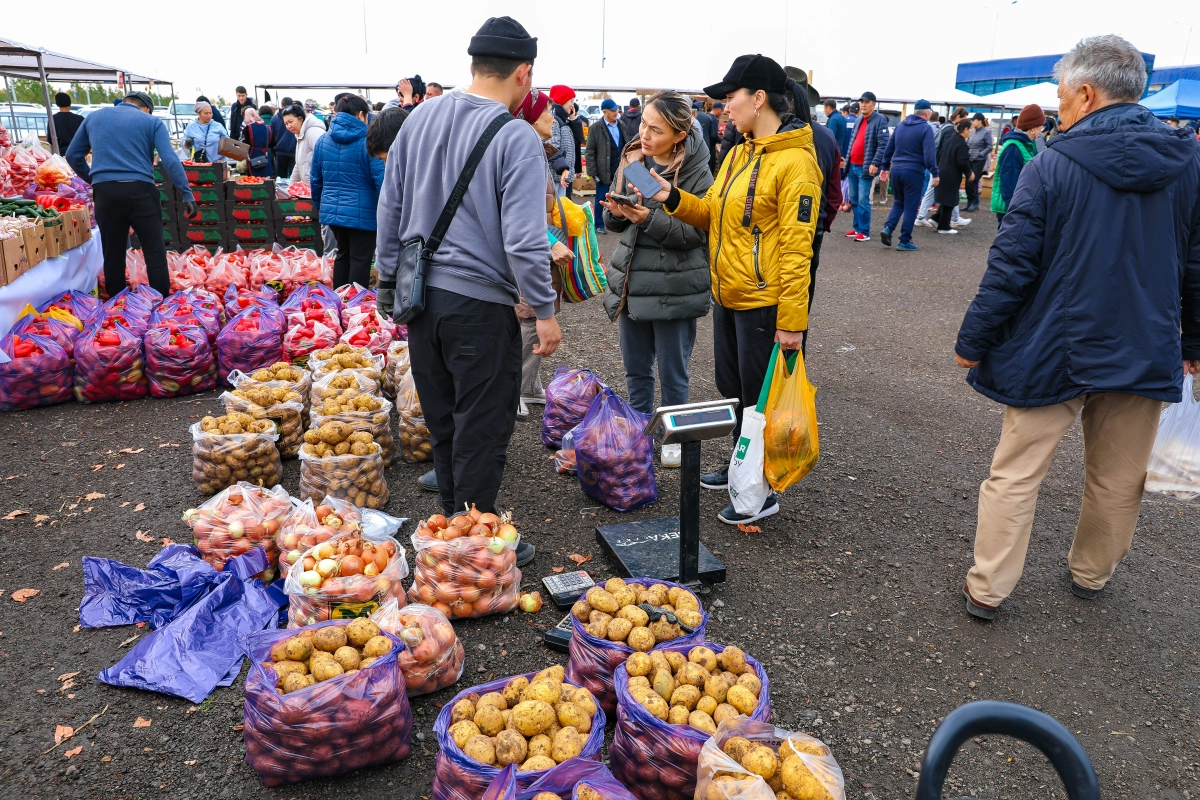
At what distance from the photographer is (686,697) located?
7.53ft

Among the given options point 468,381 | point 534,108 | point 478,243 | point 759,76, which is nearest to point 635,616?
point 468,381

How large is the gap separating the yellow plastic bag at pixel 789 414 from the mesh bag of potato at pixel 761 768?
1.91 m

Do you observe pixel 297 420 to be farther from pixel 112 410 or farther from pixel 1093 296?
pixel 1093 296

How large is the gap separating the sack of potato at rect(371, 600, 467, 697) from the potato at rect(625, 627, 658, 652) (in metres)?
0.69

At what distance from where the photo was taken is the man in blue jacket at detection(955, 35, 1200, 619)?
9.40ft

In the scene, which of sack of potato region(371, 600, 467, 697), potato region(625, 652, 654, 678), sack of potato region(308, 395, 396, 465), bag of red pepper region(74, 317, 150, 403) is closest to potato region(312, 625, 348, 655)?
sack of potato region(371, 600, 467, 697)

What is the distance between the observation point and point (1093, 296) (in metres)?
2.91

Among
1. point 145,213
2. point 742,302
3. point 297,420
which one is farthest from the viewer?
point 145,213

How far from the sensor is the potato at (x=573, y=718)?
7.23ft

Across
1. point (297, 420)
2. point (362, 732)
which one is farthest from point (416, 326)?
point (297, 420)

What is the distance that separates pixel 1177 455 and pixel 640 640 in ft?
8.09

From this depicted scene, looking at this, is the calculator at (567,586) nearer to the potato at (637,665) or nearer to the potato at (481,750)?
the potato at (637,665)

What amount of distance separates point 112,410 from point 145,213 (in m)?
2.35

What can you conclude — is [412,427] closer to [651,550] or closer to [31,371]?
[651,550]
